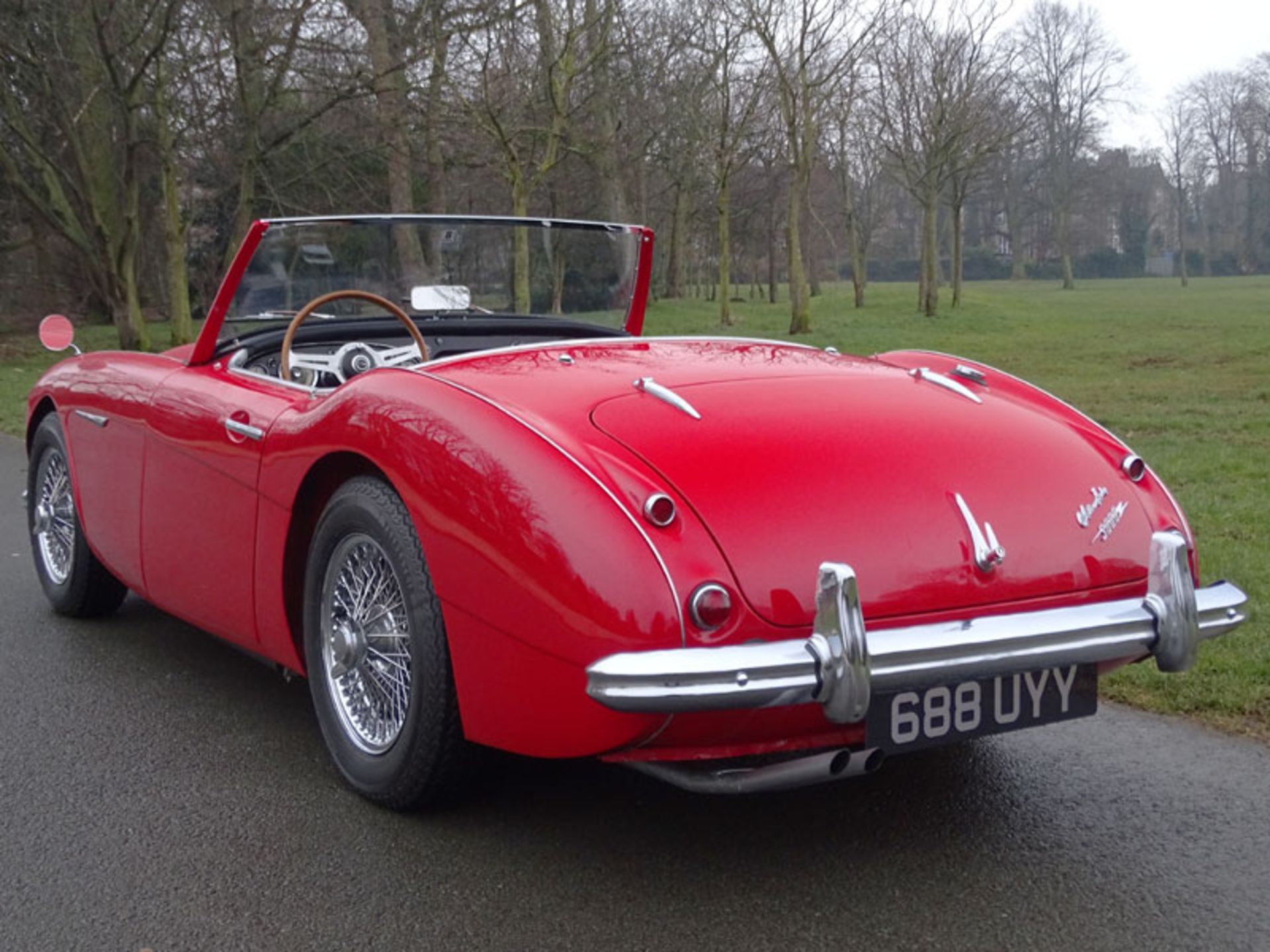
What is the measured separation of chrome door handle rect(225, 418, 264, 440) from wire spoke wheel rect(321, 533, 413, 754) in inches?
19.9

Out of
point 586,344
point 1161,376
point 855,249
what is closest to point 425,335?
point 586,344

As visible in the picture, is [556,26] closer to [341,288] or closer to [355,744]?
[341,288]

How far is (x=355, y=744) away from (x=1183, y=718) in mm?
2230

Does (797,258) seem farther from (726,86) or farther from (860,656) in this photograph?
(860,656)

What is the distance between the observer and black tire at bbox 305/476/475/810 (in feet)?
9.25

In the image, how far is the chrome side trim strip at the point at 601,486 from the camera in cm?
242

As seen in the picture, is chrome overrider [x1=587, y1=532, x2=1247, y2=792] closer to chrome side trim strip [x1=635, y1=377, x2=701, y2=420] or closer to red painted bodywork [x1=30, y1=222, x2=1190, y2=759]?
red painted bodywork [x1=30, y1=222, x2=1190, y2=759]

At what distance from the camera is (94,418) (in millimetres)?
4465

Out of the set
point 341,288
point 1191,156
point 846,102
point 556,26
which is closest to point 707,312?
point 846,102

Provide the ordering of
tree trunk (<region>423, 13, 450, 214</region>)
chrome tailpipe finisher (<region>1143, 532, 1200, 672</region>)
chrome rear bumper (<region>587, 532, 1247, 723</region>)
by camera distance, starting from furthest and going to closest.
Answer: tree trunk (<region>423, 13, 450, 214</region>) → chrome tailpipe finisher (<region>1143, 532, 1200, 672</region>) → chrome rear bumper (<region>587, 532, 1247, 723</region>)

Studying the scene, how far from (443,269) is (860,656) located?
2.45 m

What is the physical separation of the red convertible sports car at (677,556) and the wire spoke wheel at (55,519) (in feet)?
3.95

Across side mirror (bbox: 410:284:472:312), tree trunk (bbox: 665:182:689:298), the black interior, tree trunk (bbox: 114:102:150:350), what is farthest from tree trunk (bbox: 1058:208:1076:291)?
side mirror (bbox: 410:284:472:312)

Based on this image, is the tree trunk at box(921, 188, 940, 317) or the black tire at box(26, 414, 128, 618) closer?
the black tire at box(26, 414, 128, 618)
